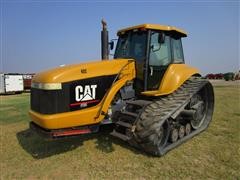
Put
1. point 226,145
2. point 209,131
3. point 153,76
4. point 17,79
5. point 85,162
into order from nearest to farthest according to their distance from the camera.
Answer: point 85,162 < point 226,145 < point 153,76 < point 209,131 < point 17,79

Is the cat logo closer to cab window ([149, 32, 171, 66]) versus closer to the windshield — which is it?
the windshield

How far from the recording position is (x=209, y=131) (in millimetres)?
6340

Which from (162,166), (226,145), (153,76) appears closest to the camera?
(162,166)

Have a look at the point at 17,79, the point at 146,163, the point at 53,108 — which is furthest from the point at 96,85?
the point at 17,79

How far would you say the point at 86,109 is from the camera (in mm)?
4695

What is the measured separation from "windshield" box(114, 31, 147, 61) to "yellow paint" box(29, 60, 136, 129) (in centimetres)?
35

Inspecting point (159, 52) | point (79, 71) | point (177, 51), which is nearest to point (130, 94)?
point (159, 52)

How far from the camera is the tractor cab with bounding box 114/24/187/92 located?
5.44 metres

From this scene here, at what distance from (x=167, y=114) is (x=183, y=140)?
1.06 m

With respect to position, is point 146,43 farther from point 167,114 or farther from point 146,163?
point 146,163

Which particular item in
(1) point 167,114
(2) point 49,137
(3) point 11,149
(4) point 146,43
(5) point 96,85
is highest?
(4) point 146,43

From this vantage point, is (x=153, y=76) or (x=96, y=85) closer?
(x=96, y=85)

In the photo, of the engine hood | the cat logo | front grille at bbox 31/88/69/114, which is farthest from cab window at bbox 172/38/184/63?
front grille at bbox 31/88/69/114

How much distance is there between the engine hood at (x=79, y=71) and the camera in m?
4.45
